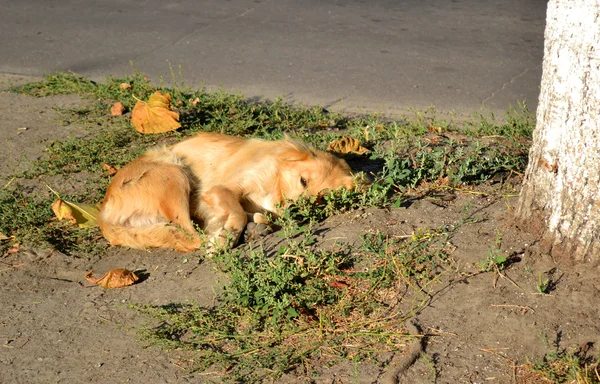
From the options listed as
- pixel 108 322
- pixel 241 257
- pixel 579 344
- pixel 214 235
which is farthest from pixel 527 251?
pixel 108 322

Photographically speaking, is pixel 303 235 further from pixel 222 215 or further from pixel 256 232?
pixel 222 215

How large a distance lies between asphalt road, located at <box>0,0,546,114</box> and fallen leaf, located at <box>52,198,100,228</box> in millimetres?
3356

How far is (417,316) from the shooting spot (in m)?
3.97

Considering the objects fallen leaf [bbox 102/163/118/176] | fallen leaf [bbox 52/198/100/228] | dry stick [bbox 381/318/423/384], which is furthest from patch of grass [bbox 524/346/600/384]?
fallen leaf [bbox 102/163/118/176]

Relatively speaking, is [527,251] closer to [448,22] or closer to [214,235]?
[214,235]

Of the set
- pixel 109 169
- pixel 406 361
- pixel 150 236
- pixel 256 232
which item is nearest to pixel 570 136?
pixel 406 361

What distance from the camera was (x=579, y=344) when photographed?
11.9 feet

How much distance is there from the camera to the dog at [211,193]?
5.11 m

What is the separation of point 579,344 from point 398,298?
3.27 feet

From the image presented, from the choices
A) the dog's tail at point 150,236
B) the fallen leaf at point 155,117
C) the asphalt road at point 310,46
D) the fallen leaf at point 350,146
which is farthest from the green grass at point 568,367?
the asphalt road at point 310,46

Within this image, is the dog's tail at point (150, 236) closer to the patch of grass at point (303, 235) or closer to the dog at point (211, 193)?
the dog at point (211, 193)

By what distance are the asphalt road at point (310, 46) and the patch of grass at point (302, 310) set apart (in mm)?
3715

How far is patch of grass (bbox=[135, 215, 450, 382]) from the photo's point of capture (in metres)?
3.82

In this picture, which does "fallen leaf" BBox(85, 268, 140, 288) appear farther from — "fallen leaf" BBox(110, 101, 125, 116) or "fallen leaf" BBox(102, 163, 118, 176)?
"fallen leaf" BBox(110, 101, 125, 116)
